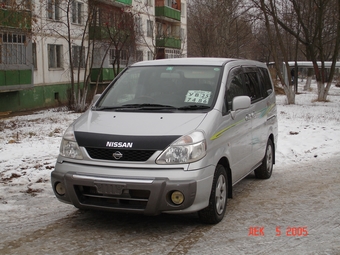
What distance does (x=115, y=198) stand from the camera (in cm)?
480

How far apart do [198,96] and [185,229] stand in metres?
1.62

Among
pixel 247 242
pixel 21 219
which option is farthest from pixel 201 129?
pixel 21 219

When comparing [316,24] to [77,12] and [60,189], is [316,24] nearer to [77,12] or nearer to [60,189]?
[77,12]

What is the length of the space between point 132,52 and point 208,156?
27.2 m

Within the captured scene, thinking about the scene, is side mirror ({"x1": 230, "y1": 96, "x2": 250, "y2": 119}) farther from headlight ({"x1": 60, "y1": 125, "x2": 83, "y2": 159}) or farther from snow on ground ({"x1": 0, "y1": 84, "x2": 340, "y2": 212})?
snow on ground ({"x1": 0, "y1": 84, "x2": 340, "y2": 212})

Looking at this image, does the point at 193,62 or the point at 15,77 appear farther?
the point at 15,77

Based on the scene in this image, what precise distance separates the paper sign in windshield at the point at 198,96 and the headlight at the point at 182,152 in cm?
89

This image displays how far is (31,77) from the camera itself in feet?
74.9

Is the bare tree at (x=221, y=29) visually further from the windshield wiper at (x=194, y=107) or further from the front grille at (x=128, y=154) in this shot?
the front grille at (x=128, y=154)

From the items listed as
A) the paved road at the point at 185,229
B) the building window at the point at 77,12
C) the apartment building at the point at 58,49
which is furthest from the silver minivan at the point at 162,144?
the building window at the point at 77,12

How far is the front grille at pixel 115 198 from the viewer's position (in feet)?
15.6

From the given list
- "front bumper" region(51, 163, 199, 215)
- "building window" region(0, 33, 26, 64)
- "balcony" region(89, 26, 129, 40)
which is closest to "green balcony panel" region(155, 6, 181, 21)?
"balcony" region(89, 26, 129, 40)

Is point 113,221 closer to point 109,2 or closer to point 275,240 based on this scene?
point 275,240

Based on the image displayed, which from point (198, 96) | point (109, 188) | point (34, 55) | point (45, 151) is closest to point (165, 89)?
point (198, 96)
